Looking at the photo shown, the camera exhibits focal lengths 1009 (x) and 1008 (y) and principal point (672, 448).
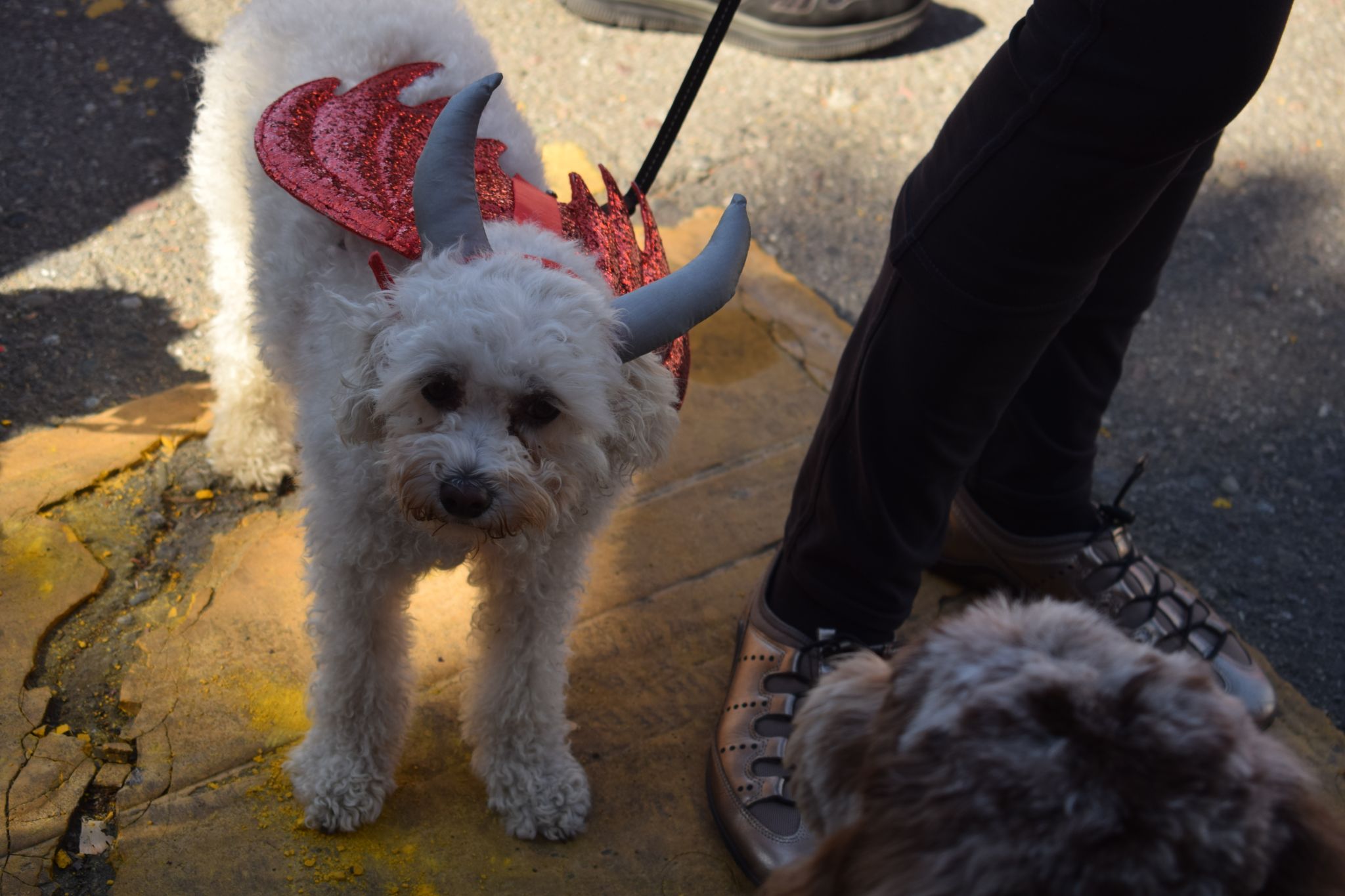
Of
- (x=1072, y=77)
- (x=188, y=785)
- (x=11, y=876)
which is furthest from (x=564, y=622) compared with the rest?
(x=1072, y=77)

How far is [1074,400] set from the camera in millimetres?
2168

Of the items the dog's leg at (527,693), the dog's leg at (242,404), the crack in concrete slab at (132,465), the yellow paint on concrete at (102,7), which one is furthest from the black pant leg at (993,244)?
the yellow paint on concrete at (102,7)

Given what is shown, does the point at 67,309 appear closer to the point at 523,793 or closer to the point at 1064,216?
the point at 523,793

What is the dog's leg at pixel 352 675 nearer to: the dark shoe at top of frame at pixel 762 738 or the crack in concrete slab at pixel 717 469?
the dark shoe at top of frame at pixel 762 738

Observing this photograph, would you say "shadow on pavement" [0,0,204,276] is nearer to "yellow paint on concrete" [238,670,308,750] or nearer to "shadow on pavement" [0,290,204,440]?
"shadow on pavement" [0,290,204,440]

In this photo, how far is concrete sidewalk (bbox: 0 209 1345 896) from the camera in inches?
72.1

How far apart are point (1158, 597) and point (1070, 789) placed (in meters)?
1.64

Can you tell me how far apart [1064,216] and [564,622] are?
1183mm

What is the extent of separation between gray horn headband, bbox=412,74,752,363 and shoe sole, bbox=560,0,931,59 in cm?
298

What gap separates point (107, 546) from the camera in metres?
2.33

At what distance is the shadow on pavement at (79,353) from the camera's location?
265cm

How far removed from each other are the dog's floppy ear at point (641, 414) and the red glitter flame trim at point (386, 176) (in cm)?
14

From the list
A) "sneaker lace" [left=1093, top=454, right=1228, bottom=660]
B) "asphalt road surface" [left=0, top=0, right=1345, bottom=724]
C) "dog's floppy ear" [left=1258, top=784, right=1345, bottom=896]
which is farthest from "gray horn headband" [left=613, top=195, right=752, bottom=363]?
"asphalt road surface" [left=0, top=0, right=1345, bottom=724]

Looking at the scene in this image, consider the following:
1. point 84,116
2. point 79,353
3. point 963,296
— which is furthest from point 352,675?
point 84,116
